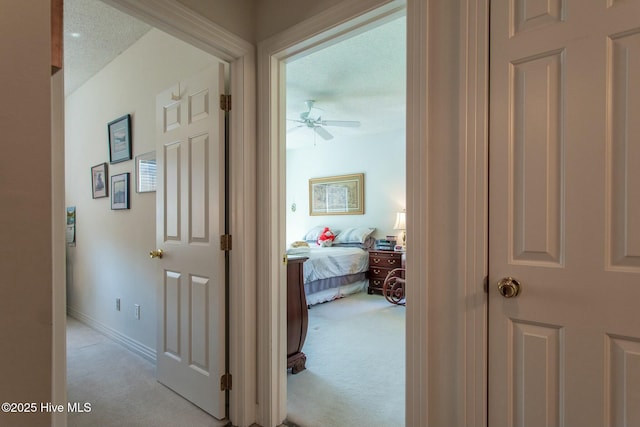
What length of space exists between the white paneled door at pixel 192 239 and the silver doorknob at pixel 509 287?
143 cm

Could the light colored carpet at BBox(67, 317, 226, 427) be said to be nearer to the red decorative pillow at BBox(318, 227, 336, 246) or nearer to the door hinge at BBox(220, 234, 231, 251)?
the door hinge at BBox(220, 234, 231, 251)

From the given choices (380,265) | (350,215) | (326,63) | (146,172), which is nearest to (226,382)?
(146,172)

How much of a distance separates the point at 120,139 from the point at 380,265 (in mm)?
3903

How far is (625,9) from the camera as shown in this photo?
92 cm

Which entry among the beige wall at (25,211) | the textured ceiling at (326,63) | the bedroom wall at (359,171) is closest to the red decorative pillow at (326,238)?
the bedroom wall at (359,171)

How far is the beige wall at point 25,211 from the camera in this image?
464 millimetres

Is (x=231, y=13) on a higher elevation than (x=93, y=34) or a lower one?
lower

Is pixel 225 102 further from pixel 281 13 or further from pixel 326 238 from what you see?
pixel 326 238

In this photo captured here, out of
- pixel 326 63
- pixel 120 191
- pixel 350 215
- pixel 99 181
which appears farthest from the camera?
pixel 350 215

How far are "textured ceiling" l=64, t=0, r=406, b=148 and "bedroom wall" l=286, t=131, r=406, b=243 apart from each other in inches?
39.1

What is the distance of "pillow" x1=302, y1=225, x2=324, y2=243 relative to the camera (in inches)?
244

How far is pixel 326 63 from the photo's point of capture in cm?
308

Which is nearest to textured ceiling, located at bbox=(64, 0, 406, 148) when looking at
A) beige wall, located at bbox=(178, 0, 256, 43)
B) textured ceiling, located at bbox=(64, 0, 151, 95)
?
textured ceiling, located at bbox=(64, 0, 151, 95)

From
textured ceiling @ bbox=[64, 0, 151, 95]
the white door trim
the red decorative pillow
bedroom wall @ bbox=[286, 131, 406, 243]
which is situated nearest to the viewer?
the white door trim
